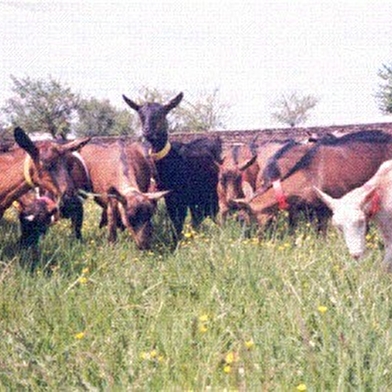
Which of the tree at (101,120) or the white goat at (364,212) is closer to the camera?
the white goat at (364,212)

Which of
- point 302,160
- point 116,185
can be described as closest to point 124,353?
point 116,185

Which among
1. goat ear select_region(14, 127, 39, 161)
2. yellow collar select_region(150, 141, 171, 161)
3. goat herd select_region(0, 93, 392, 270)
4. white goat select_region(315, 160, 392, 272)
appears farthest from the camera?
yellow collar select_region(150, 141, 171, 161)

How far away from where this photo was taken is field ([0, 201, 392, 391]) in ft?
12.1

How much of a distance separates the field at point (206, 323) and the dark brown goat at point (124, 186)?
3.67ft

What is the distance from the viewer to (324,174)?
30.3 feet

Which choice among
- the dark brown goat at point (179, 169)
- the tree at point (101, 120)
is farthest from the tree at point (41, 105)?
the dark brown goat at point (179, 169)

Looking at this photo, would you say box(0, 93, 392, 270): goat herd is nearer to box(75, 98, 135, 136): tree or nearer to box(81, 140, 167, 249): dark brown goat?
box(81, 140, 167, 249): dark brown goat

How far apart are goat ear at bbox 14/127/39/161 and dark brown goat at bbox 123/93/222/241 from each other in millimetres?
2594

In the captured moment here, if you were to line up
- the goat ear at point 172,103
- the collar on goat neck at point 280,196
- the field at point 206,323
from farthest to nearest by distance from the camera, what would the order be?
the goat ear at point 172,103 → the collar on goat neck at point 280,196 → the field at point 206,323

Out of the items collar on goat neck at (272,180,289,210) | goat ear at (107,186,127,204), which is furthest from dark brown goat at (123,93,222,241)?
collar on goat neck at (272,180,289,210)

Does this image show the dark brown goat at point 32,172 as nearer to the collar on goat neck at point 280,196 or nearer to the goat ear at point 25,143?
the goat ear at point 25,143

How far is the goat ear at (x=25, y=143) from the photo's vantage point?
7434 mm

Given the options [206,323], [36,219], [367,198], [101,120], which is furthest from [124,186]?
[101,120]

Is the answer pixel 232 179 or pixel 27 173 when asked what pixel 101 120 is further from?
pixel 27 173
